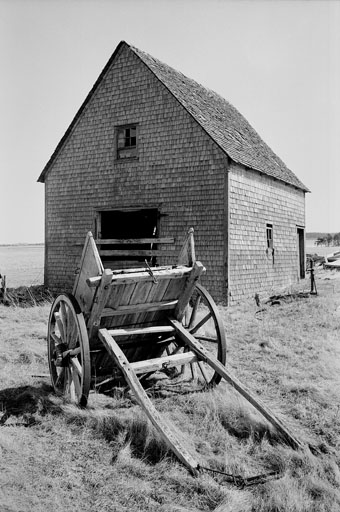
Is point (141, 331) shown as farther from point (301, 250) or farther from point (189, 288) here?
point (301, 250)

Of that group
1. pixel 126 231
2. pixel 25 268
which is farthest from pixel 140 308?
pixel 25 268

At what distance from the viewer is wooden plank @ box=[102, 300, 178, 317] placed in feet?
16.6

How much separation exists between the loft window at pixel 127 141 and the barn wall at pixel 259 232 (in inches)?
133

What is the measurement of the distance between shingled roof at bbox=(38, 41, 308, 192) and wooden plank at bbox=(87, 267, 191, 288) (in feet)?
26.0

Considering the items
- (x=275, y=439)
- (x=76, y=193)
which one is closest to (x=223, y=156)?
(x=76, y=193)

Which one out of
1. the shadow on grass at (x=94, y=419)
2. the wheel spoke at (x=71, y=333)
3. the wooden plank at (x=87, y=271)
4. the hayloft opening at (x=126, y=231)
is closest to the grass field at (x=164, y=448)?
the shadow on grass at (x=94, y=419)

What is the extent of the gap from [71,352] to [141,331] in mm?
790

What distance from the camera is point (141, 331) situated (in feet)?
17.3

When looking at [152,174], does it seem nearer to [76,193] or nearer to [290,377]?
[76,193]

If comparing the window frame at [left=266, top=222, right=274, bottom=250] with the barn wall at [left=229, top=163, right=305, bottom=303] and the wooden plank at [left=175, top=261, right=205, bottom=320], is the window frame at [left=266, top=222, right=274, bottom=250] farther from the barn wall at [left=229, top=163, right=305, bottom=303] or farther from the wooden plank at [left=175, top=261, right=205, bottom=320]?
the wooden plank at [left=175, top=261, right=205, bottom=320]

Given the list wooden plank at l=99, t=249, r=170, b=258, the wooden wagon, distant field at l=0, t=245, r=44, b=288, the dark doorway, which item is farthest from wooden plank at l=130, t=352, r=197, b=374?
distant field at l=0, t=245, r=44, b=288

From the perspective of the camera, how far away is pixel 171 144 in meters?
13.6

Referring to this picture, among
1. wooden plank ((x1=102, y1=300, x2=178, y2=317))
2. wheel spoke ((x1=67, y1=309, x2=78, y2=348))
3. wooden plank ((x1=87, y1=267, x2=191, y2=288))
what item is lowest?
wheel spoke ((x1=67, y1=309, x2=78, y2=348))

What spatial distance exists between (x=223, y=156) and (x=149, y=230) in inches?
142
